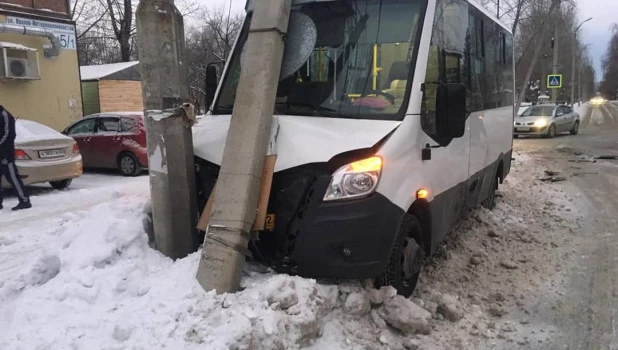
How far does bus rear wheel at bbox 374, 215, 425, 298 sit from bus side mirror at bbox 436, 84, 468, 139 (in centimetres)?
82

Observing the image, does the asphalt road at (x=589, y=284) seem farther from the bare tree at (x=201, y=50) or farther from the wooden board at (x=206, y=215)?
the bare tree at (x=201, y=50)

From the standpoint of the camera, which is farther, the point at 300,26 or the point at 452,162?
the point at 452,162

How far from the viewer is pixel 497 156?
833 cm

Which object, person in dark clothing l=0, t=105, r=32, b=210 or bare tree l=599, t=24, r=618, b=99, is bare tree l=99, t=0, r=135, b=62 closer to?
person in dark clothing l=0, t=105, r=32, b=210

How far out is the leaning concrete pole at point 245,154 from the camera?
152 inches

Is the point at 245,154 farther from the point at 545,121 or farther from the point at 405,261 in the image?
the point at 545,121

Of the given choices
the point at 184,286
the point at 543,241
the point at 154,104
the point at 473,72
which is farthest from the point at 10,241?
the point at 543,241

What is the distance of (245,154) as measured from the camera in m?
4.16

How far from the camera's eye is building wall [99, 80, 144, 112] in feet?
74.4

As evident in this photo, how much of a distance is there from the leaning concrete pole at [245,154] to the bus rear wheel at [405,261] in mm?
1218

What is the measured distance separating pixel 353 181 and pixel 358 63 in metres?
1.24

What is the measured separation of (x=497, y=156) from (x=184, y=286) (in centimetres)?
611

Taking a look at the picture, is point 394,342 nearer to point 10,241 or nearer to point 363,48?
point 363,48

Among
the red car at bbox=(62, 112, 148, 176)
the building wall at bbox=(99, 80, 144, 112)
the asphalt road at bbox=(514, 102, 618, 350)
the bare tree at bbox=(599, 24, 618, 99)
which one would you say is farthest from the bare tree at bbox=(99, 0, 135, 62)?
the bare tree at bbox=(599, 24, 618, 99)
